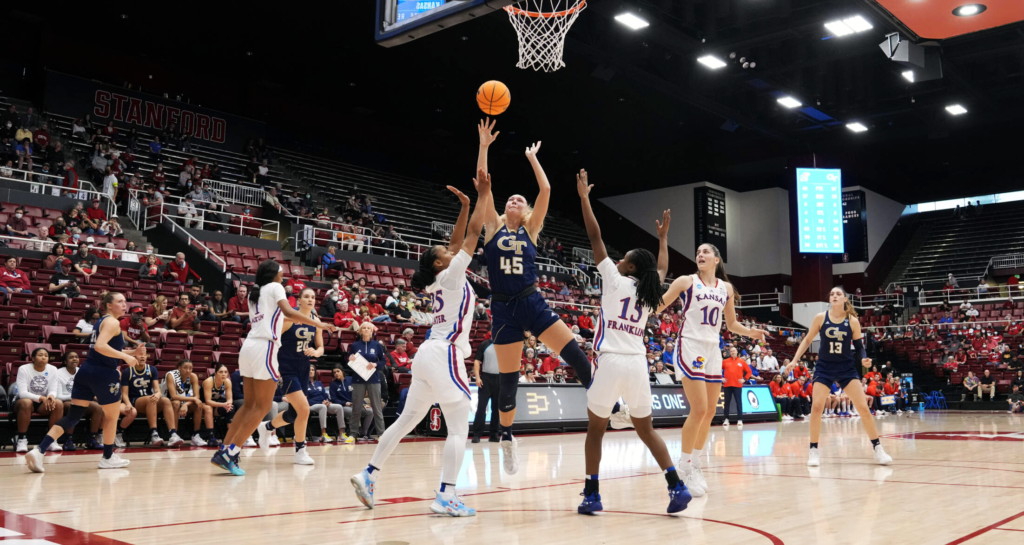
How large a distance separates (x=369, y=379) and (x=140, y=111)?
17236 millimetres

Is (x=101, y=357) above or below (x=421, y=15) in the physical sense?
below

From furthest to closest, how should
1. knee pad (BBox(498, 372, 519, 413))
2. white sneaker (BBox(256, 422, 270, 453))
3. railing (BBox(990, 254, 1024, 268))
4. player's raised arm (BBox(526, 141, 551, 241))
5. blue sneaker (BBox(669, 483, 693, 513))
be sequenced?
railing (BBox(990, 254, 1024, 268)) → white sneaker (BBox(256, 422, 270, 453)) → knee pad (BBox(498, 372, 519, 413)) → player's raised arm (BBox(526, 141, 551, 241)) → blue sneaker (BBox(669, 483, 693, 513))

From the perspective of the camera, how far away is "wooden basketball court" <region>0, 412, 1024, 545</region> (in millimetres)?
4133

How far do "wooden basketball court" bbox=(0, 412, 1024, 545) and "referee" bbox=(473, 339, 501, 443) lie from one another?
6.54 feet

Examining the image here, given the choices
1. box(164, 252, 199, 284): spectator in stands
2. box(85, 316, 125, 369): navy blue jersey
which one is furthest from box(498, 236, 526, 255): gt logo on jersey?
box(164, 252, 199, 284): spectator in stands

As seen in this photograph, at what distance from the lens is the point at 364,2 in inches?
781

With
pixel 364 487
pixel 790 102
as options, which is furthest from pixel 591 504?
pixel 790 102

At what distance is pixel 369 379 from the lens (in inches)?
452

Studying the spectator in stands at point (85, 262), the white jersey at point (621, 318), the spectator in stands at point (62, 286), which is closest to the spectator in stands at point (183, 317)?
the spectator in stands at point (62, 286)

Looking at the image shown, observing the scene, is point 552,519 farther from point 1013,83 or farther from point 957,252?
point 957,252

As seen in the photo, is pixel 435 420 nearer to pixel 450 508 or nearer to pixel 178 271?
pixel 178 271

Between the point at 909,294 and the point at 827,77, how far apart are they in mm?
12486

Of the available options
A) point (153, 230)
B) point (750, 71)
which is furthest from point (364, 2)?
point (750, 71)

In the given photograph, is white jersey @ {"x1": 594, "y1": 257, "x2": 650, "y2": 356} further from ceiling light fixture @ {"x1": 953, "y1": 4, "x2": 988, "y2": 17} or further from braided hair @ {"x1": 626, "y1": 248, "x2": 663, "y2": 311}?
ceiling light fixture @ {"x1": 953, "y1": 4, "x2": 988, "y2": 17}
